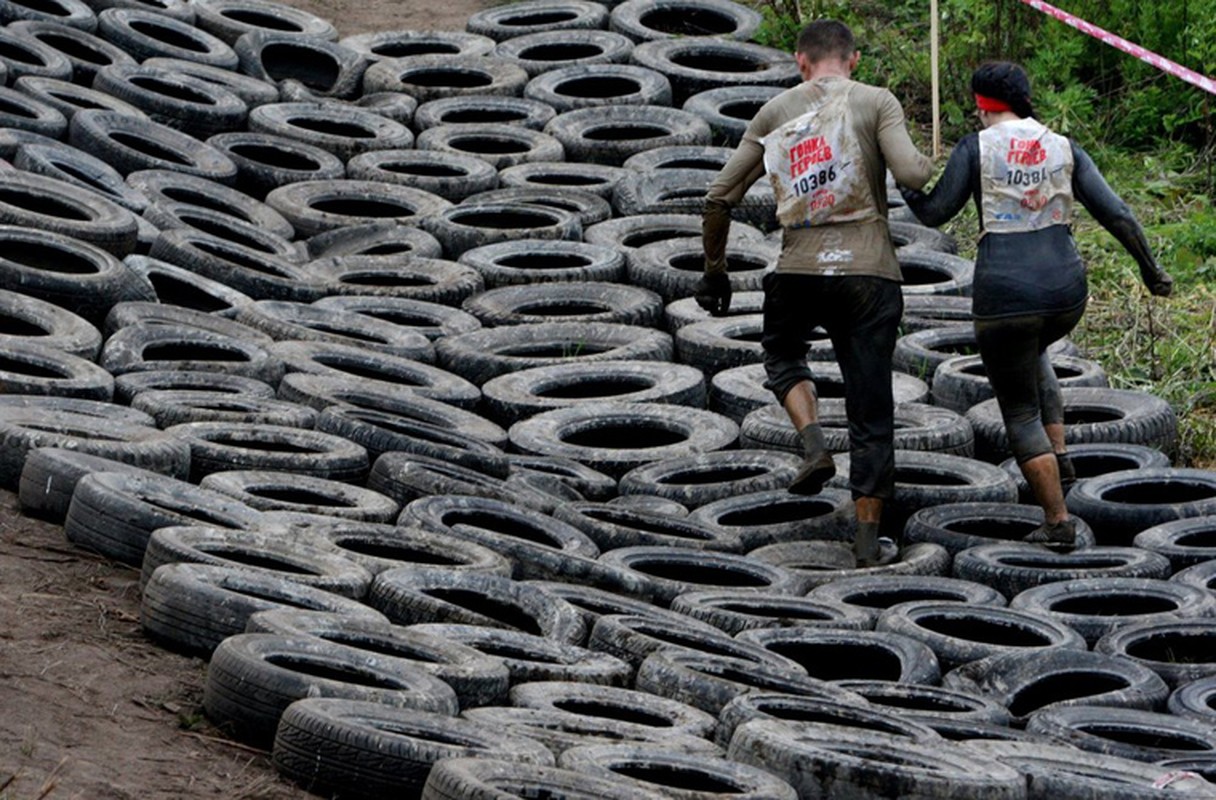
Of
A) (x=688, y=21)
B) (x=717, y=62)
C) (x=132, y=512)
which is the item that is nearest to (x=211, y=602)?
(x=132, y=512)

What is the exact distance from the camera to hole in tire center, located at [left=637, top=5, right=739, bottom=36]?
2034 centimetres

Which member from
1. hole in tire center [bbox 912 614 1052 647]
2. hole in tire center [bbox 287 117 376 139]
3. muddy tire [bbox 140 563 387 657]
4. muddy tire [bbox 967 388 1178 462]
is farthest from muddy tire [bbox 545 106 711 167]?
muddy tire [bbox 140 563 387 657]

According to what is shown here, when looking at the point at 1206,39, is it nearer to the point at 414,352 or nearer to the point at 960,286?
the point at 960,286

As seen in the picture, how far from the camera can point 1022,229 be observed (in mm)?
Answer: 10094

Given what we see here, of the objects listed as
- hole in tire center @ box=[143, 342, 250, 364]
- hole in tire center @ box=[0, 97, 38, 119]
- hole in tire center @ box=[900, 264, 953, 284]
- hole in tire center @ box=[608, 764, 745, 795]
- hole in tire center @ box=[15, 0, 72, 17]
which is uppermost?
hole in tire center @ box=[15, 0, 72, 17]

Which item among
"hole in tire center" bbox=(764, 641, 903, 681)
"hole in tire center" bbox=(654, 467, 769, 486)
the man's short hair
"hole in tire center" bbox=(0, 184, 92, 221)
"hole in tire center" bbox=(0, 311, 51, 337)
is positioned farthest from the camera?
"hole in tire center" bbox=(0, 184, 92, 221)

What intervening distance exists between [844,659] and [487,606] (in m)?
1.50

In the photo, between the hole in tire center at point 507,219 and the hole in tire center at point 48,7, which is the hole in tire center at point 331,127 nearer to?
the hole in tire center at point 507,219

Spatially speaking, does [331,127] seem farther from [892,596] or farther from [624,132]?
[892,596]

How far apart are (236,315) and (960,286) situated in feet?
15.5

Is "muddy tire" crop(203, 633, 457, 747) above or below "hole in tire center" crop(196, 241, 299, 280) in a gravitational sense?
above

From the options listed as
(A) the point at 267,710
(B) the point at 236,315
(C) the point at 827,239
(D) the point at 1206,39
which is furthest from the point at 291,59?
(A) the point at 267,710

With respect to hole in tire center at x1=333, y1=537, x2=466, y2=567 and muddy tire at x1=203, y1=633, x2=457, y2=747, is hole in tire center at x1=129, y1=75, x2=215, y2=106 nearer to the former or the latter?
hole in tire center at x1=333, y1=537, x2=466, y2=567

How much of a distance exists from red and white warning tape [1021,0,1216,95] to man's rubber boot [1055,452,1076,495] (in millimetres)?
4818
